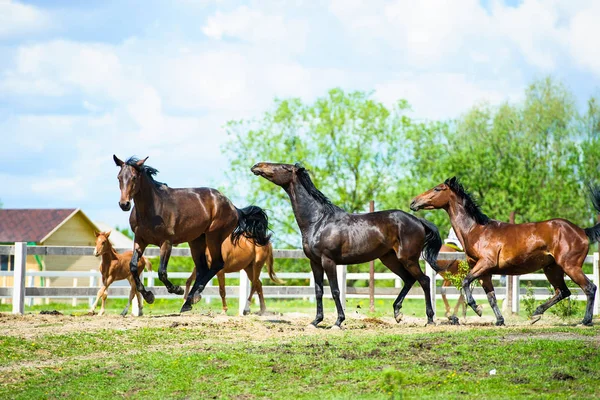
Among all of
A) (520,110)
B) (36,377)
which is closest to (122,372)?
(36,377)

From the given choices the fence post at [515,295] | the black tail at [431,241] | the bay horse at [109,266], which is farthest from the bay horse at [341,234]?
the fence post at [515,295]

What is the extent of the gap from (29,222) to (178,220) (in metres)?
29.9

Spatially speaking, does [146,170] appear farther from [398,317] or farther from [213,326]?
[398,317]

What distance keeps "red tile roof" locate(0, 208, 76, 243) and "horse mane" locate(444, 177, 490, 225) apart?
3020 cm

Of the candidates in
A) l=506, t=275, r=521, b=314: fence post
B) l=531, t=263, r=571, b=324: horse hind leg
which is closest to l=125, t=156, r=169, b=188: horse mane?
l=531, t=263, r=571, b=324: horse hind leg

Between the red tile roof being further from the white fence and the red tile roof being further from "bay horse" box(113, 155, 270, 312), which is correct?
"bay horse" box(113, 155, 270, 312)

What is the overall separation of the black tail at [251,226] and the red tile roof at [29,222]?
88.8 feet

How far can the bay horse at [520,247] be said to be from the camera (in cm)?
1234

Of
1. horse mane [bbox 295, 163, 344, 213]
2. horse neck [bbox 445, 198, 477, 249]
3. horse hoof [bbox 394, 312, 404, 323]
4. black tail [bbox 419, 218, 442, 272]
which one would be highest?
horse mane [bbox 295, 163, 344, 213]

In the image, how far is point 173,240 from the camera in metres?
13.8

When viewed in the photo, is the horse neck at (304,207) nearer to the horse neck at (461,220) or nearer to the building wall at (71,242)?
the horse neck at (461,220)

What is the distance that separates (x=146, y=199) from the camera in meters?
13.3

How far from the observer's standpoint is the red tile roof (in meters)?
39.8

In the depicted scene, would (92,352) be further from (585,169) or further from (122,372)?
(585,169)
